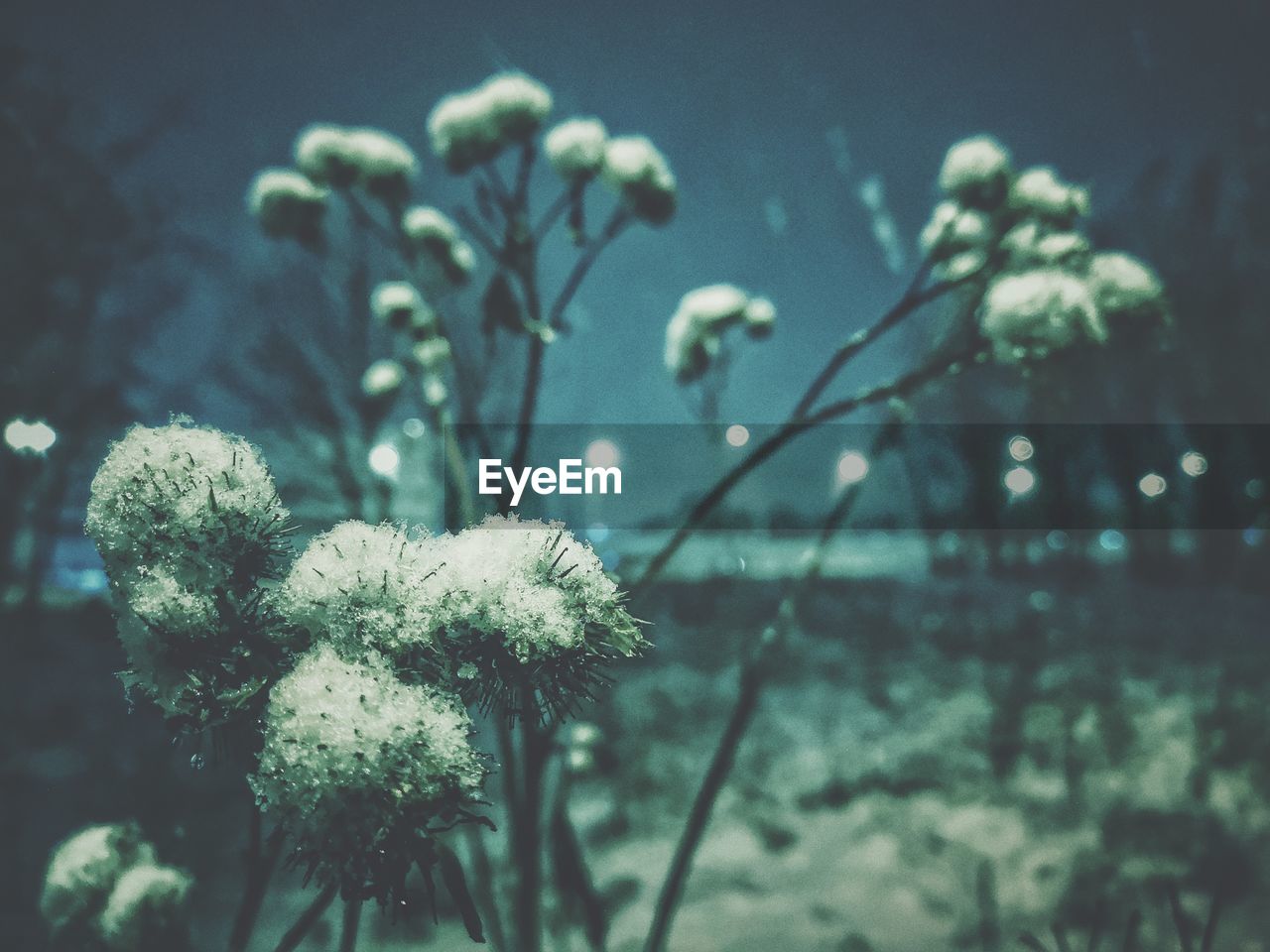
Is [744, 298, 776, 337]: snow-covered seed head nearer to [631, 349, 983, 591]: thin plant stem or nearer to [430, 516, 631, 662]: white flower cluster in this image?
[631, 349, 983, 591]: thin plant stem

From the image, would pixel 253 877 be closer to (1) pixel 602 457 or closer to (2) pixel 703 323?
(1) pixel 602 457

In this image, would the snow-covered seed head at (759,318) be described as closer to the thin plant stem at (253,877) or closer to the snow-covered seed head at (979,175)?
the snow-covered seed head at (979,175)

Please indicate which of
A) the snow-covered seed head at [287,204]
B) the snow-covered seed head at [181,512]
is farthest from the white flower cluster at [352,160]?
the snow-covered seed head at [181,512]

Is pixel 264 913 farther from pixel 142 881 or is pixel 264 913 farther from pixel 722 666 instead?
pixel 722 666

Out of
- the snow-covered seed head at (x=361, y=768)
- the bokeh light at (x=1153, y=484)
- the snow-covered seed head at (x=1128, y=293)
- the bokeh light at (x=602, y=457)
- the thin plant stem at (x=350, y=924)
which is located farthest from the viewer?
the bokeh light at (x=1153, y=484)

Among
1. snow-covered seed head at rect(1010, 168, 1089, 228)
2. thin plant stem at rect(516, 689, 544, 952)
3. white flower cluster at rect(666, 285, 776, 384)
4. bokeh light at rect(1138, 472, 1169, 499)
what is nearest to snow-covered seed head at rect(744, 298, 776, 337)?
white flower cluster at rect(666, 285, 776, 384)

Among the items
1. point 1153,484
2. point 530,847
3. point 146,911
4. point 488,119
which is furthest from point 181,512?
point 1153,484
